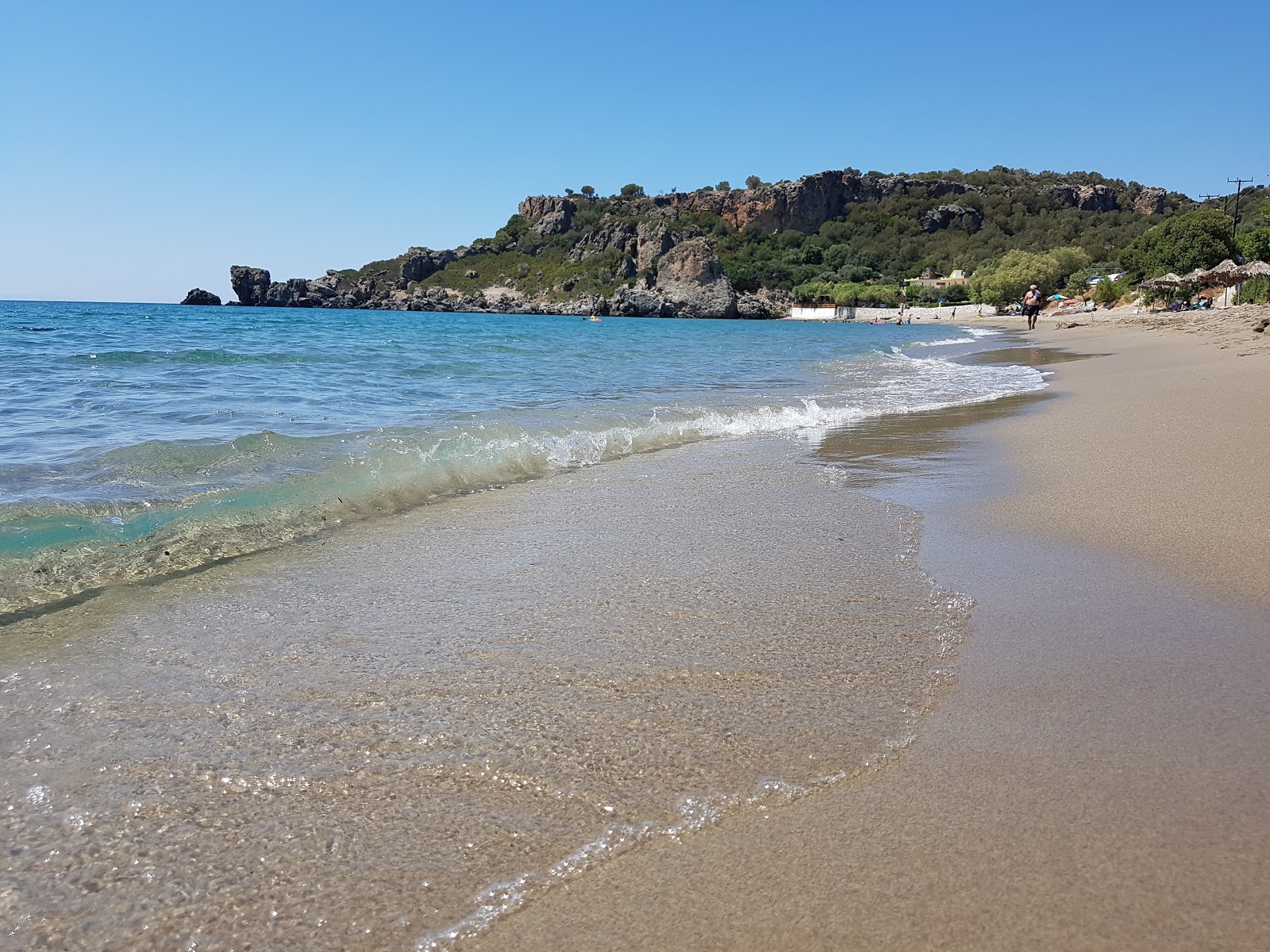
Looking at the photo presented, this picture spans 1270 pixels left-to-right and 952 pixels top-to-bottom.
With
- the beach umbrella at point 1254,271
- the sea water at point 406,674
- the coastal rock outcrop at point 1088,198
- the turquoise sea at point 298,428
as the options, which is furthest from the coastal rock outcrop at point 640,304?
the sea water at point 406,674

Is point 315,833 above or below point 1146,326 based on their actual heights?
below

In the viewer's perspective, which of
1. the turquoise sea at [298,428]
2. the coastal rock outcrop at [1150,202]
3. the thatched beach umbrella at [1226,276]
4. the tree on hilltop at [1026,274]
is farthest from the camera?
the coastal rock outcrop at [1150,202]

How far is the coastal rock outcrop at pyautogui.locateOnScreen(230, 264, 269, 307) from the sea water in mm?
143856

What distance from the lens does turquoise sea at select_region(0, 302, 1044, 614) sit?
4.46 metres

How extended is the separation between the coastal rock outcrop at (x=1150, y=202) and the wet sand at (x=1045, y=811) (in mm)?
167782

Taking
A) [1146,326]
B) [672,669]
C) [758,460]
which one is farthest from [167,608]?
[1146,326]

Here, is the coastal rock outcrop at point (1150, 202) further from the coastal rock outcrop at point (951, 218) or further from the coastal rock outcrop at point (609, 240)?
the coastal rock outcrop at point (609, 240)

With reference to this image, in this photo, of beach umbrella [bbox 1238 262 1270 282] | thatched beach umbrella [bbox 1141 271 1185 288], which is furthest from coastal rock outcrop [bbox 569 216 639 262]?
beach umbrella [bbox 1238 262 1270 282]

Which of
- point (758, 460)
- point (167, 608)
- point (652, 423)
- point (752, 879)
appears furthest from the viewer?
point (652, 423)

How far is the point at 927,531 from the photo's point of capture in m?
4.67

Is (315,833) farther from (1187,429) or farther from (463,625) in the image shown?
(1187,429)

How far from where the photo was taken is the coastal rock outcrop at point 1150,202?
141038 millimetres

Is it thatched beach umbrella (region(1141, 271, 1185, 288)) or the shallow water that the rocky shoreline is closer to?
thatched beach umbrella (region(1141, 271, 1185, 288))

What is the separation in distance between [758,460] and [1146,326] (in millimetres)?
31054
